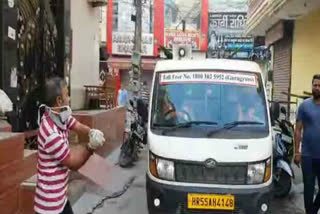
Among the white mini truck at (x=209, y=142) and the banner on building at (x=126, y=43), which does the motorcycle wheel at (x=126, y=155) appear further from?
the banner on building at (x=126, y=43)

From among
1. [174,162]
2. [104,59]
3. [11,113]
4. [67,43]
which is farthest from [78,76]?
Result: [104,59]

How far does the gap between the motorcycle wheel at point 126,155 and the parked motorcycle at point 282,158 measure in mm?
3264

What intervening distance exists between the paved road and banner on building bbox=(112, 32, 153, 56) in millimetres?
23141

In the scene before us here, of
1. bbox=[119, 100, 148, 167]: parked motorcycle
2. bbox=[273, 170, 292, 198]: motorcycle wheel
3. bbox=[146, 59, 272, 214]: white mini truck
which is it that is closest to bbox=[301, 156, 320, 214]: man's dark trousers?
bbox=[146, 59, 272, 214]: white mini truck

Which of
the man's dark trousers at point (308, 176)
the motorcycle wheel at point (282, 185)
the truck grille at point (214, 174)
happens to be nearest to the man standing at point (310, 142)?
the man's dark trousers at point (308, 176)

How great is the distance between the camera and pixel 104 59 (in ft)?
106

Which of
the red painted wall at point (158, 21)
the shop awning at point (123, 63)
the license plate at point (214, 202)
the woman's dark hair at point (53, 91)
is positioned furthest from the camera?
the red painted wall at point (158, 21)

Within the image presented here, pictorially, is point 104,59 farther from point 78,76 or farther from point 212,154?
point 212,154

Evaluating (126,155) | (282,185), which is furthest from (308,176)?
(126,155)

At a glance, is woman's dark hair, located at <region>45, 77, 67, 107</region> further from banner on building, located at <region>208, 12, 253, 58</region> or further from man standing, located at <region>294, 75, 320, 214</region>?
banner on building, located at <region>208, 12, 253, 58</region>

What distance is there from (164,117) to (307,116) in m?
1.76

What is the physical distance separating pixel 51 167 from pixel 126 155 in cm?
687

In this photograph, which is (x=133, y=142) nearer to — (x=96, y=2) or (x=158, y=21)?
(x=96, y=2)

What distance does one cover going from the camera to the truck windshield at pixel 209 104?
6.16 m
